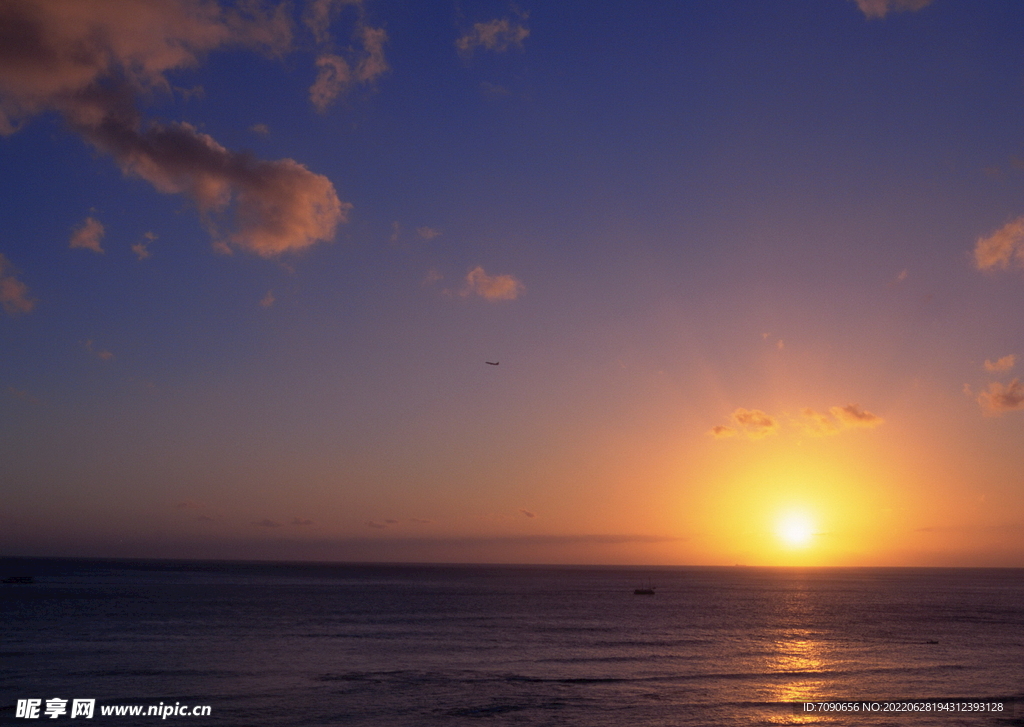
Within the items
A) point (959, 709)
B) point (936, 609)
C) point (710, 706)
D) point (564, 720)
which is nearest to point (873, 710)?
point (959, 709)

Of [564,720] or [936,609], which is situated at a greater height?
[564,720]

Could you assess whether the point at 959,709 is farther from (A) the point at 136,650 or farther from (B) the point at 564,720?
(A) the point at 136,650

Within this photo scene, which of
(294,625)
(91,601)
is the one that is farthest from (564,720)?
(91,601)

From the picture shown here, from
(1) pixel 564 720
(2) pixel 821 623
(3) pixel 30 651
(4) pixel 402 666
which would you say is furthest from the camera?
(2) pixel 821 623

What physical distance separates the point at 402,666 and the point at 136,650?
23253 mm

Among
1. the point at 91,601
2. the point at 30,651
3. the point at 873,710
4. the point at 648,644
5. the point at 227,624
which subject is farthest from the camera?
the point at 91,601

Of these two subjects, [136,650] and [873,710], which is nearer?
[873,710]

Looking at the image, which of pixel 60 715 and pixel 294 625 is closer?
pixel 60 715

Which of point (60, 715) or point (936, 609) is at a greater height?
point (60, 715)

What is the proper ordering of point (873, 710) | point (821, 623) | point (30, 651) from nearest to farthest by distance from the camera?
1. point (873, 710)
2. point (30, 651)
3. point (821, 623)

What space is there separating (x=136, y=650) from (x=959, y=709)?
2326 inches

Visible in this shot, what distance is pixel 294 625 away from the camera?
81625 millimetres

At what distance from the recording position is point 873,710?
41281 mm

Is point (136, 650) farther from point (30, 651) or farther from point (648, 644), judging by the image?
point (648, 644)
